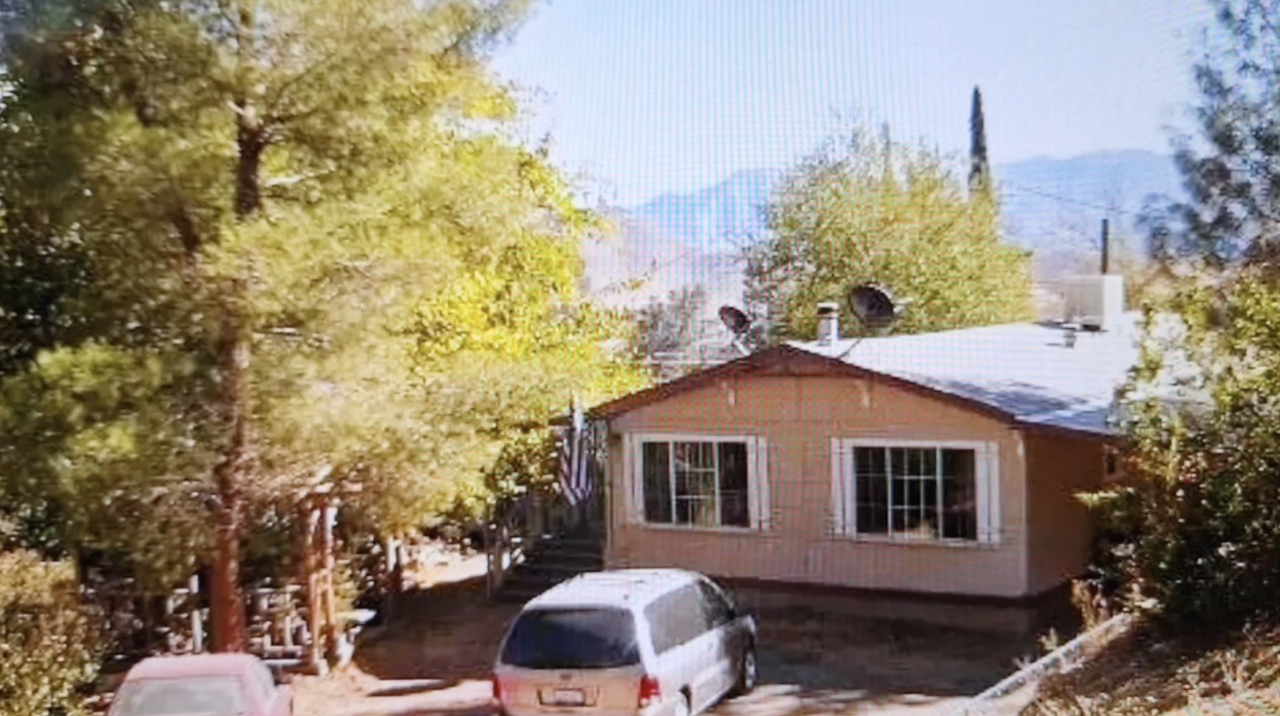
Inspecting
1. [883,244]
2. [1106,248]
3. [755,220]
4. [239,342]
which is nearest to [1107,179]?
[1106,248]

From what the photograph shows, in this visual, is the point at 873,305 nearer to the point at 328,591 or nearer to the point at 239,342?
the point at 328,591

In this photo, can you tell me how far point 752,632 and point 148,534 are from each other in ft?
14.0

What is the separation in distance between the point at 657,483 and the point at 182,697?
5984mm

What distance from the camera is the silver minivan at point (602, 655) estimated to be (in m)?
8.42

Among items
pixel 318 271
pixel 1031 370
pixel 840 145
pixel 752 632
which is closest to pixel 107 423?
pixel 318 271

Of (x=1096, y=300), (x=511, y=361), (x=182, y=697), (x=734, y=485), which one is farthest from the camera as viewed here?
(x=1096, y=300)

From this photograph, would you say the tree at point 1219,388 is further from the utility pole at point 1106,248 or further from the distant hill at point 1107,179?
the utility pole at point 1106,248

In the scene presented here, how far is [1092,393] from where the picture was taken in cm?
1324

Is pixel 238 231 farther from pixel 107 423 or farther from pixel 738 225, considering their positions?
pixel 738 225

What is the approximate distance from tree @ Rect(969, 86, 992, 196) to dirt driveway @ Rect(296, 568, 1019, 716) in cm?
500

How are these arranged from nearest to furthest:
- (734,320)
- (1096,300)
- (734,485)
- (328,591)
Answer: (328,591), (734,485), (734,320), (1096,300)

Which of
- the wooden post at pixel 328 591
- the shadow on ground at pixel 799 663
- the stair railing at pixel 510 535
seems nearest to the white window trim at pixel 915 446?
the shadow on ground at pixel 799 663

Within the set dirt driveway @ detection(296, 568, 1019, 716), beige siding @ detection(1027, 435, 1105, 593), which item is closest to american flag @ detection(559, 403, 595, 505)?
dirt driveway @ detection(296, 568, 1019, 716)

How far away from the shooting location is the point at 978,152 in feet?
58.6
